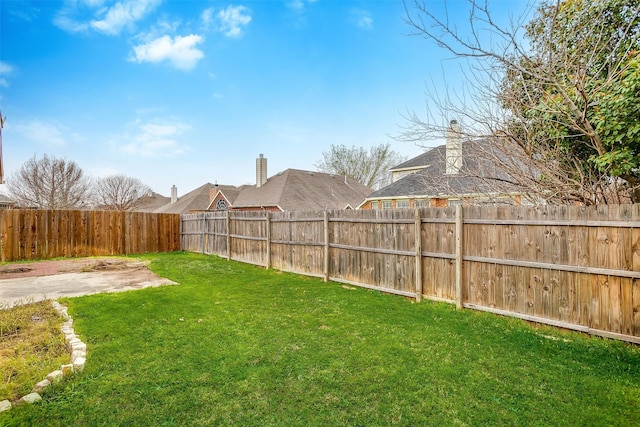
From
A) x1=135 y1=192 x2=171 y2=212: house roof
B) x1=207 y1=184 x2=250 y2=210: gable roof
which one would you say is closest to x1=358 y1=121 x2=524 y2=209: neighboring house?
x1=207 y1=184 x2=250 y2=210: gable roof

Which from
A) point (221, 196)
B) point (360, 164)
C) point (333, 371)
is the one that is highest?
point (360, 164)

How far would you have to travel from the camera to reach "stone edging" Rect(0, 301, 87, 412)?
250 cm

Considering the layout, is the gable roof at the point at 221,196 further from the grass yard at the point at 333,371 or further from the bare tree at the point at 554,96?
the bare tree at the point at 554,96

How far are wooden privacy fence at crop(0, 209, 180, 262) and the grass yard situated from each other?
28.5 ft

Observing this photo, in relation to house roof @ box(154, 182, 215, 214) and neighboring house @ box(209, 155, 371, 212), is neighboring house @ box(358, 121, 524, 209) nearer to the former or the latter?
neighboring house @ box(209, 155, 371, 212)

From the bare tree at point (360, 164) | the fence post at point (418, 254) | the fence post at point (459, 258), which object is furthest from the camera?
the bare tree at point (360, 164)

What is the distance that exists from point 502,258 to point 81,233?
13.9 metres

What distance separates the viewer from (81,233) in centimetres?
1214

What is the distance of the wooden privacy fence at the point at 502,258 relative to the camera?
3.56m

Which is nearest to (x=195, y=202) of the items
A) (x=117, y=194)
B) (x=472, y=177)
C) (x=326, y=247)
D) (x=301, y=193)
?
(x=117, y=194)

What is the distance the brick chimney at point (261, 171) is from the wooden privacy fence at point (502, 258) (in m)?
17.9

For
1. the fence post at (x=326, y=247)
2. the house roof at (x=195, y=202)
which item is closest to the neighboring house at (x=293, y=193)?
the house roof at (x=195, y=202)

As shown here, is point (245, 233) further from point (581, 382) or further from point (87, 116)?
point (87, 116)

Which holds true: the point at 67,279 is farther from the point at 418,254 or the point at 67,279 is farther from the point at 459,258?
the point at 459,258
